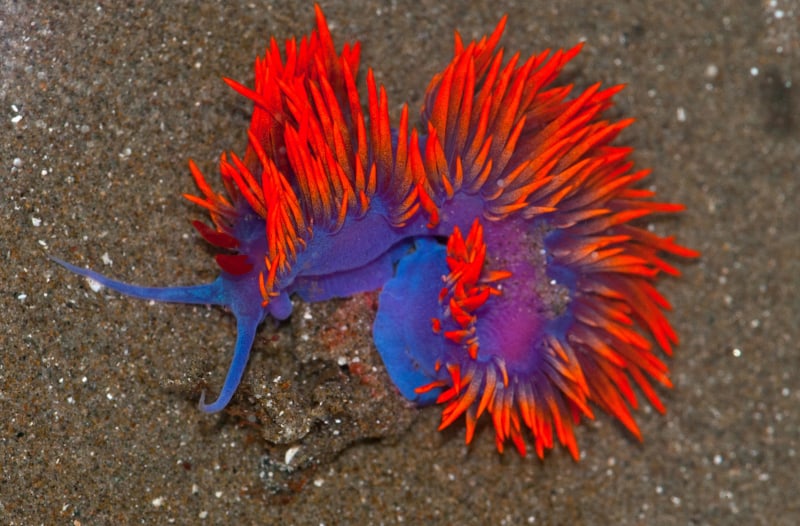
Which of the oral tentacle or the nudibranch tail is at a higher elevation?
the oral tentacle

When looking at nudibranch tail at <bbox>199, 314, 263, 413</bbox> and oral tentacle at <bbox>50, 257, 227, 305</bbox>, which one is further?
oral tentacle at <bbox>50, 257, 227, 305</bbox>

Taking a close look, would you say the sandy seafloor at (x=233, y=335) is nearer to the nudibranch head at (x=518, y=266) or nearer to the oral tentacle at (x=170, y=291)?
the oral tentacle at (x=170, y=291)

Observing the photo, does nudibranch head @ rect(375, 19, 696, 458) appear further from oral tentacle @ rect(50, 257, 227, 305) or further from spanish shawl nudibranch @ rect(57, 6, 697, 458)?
oral tentacle @ rect(50, 257, 227, 305)

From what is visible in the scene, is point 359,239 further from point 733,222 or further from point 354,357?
point 733,222

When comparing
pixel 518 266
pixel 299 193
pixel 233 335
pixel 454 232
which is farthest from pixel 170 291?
pixel 518 266

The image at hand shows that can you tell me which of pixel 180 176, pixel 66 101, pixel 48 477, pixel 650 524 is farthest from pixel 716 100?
pixel 48 477

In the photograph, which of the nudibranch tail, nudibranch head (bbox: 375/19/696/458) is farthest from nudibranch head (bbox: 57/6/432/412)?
nudibranch head (bbox: 375/19/696/458)

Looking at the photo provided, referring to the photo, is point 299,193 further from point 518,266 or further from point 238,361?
point 518,266
